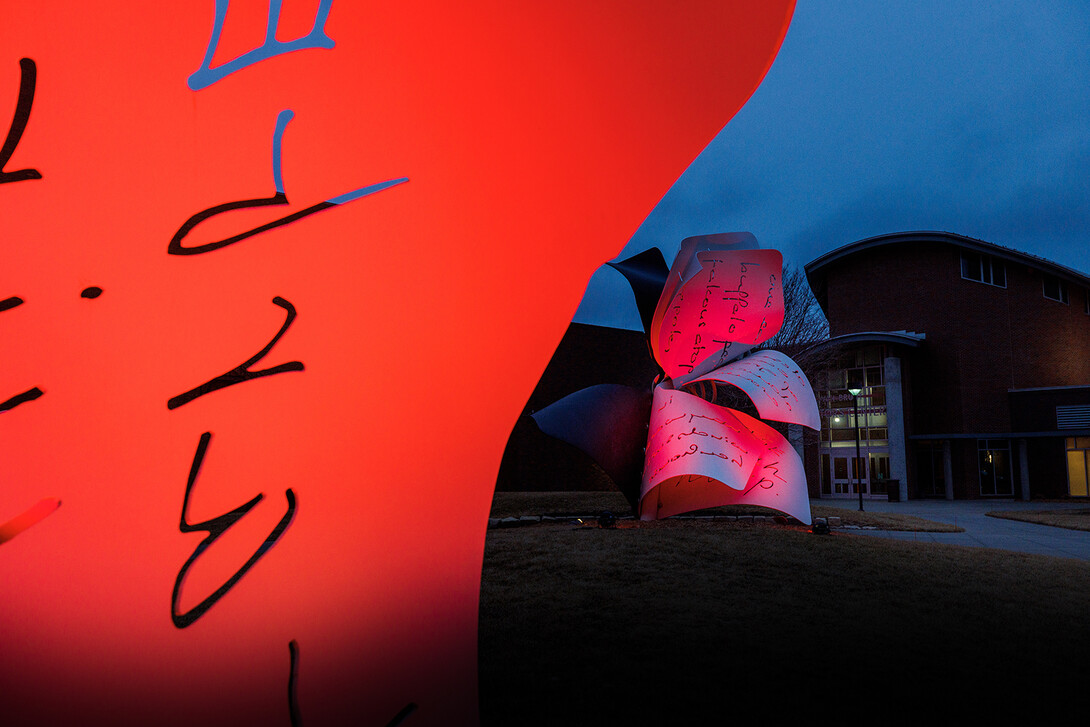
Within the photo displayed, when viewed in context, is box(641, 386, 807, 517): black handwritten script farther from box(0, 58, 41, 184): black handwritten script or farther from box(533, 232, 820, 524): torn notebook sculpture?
box(0, 58, 41, 184): black handwritten script

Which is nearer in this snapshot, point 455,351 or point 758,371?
point 455,351

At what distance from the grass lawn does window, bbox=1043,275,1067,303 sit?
81.8 feet

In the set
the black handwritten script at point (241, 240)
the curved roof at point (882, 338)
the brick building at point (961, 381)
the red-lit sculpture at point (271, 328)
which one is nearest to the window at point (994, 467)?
the brick building at point (961, 381)

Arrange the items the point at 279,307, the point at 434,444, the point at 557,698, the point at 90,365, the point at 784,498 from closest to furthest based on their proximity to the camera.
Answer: the point at 90,365, the point at 279,307, the point at 434,444, the point at 557,698, the point at 784,498

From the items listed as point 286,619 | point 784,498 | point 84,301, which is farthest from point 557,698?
point 784,498

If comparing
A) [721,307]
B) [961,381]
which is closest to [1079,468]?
[961,381]

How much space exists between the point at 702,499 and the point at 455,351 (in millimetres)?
9826

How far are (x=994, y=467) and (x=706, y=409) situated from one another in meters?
22.5

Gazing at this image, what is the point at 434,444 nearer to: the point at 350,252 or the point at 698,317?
the point at 350,252

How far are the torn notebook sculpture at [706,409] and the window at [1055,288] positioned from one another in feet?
78.7

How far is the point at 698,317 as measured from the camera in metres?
11.2

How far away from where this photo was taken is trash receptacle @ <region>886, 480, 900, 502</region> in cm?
2566

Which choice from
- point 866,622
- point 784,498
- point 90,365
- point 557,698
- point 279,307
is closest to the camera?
point 90,365

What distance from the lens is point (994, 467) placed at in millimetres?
26344
